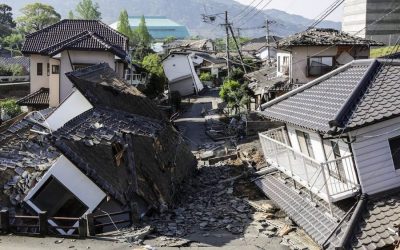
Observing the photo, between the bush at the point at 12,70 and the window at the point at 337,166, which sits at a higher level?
the bush at the point at 12,70

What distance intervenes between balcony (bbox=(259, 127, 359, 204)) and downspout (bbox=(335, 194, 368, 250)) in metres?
0.31

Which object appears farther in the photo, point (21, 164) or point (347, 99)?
point (21, 164)

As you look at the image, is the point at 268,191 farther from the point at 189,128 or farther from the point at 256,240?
the point at 189,128

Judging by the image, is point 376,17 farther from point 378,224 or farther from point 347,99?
point 378,224

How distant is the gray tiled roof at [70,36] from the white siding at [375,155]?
2224cm

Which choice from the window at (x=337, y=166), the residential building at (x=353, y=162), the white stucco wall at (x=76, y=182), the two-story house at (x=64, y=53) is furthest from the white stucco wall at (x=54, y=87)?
the window at (x=337, y=166)

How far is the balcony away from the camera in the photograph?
37.6ft

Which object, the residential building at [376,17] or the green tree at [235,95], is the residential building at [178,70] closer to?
the green tree at [235,95]

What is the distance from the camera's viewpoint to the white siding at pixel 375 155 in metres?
11.3

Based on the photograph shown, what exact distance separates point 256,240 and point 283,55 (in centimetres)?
2409

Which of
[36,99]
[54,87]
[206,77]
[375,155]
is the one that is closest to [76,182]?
[375,155]

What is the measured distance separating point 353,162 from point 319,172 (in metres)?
1.04

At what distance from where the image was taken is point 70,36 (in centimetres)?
3419

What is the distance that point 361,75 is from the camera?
13445 mm
